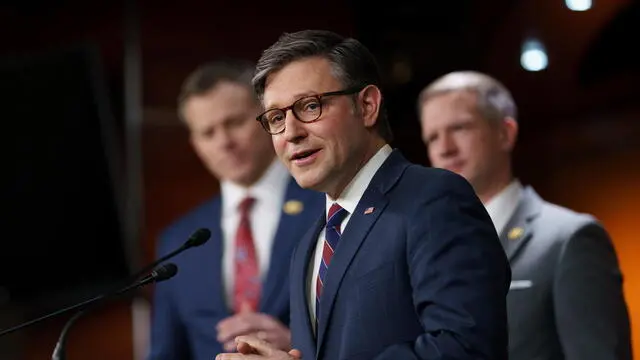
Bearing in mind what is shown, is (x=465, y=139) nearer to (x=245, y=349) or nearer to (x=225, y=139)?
(x=225, y=139)

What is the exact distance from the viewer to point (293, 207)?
2766mm

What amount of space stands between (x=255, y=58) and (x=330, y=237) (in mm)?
2299

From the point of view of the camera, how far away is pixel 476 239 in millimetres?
1587

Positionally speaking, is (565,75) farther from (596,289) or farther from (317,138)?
(317,138)

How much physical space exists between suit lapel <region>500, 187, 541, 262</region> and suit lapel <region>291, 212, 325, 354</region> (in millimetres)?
690

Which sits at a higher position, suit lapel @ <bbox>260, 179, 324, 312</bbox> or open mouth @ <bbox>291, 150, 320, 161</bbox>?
open mouth @ <bbox>291, 150, 320, 161</bbox>

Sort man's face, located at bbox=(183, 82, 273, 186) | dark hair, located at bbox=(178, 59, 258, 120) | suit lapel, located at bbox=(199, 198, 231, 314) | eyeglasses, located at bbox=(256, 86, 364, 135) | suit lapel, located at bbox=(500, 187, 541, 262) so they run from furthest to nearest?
dark hair, located at bbox=(178, 59, 258, 120)
man's face, located at bbox=(183, 82, 273, 186)
suit lapel, located at bbox=(199, 198, 231, 314)
suit lapel, located at bbox=(500, 187, 541, 262)
eyeglasses, located at bbox=(256, 86, 364, 135)

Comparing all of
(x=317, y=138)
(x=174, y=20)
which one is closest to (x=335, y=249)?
(x=317, y=138)

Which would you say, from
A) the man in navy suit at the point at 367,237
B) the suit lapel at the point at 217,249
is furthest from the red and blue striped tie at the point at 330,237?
the suit lapel at the point at 217,249

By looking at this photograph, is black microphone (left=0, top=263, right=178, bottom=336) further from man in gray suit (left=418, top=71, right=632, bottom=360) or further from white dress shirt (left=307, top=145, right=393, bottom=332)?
man in gray suit (left=418, top=71, right=632, bottom=360)

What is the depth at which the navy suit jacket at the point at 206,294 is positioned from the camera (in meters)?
2.67

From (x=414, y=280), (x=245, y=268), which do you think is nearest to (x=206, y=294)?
(x=245, y=268)

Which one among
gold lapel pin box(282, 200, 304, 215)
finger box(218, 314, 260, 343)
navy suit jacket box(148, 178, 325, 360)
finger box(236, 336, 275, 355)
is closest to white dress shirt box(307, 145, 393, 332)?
finger box(236, 336, 275, 355)

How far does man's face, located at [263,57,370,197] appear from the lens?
5.71 feet
